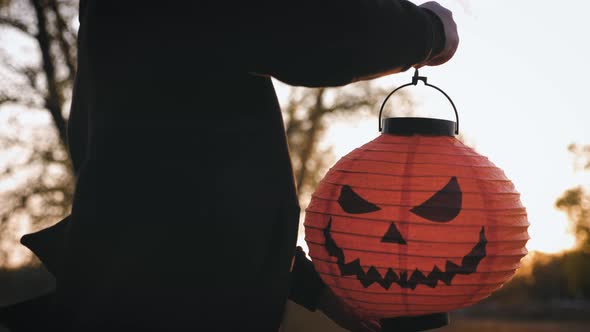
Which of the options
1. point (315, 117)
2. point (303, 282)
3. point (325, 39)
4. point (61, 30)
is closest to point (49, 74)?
point (61, 30)

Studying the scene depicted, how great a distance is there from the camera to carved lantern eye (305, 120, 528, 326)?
169 centimetres

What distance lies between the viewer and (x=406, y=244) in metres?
1.69

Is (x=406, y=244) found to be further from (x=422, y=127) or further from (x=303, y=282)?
(x=303, y=282)

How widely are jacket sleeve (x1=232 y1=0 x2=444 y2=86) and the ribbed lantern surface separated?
28 cm

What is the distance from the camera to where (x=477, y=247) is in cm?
170

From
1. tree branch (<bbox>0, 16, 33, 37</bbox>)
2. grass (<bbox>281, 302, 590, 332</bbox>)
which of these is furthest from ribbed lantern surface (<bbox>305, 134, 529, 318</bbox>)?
grass (<bbox>281, 302, 590, 332</bbox>)

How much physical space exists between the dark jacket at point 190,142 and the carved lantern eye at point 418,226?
26 centimetres

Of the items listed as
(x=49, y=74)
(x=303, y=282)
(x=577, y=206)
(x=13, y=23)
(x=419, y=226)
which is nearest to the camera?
(x=419, y=226)

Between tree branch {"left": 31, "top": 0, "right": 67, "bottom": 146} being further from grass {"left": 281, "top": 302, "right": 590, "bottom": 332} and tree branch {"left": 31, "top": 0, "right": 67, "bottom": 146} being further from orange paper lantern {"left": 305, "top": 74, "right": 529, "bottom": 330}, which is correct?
grass {"left": 281, "top": 302, "right": 590, "bottom": 332}

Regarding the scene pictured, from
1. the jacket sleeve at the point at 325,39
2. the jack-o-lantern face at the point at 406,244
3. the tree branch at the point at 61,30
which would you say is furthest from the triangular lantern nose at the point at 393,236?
the tree branch at the point at 61,30

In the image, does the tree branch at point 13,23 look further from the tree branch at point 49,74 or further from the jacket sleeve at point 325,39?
the jacket sleeve at point 325,39

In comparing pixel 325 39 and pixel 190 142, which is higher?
pixel 325 39

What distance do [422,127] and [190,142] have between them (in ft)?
1.92

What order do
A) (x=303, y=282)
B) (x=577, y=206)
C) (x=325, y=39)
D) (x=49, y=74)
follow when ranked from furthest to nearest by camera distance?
1. (x=577, y=206)
2. (x=49, y=74)
3. (x=303, y=282)
4. (x=325, y=39)
